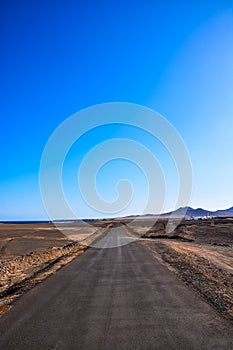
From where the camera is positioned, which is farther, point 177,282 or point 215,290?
point 177,282

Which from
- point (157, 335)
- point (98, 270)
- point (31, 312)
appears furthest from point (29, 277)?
point (157, 335)

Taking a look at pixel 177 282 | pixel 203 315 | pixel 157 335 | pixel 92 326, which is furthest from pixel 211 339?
pixel 177 282

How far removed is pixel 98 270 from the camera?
16031 mm

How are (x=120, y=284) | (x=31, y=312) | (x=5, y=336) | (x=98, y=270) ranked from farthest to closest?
(x=98, y=270) < (x=120, y=284) < (x=31, y=312) < (x=5, y=336)

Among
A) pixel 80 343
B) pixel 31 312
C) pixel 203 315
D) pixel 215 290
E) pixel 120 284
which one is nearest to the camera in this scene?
pixel 80 343

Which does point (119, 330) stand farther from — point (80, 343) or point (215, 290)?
point (215, 290)

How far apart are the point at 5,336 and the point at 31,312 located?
1.80 meters

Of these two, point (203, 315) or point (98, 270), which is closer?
point (203, 315)

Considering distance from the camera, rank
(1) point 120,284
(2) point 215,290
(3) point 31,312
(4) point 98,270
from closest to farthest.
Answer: (3) point 31,312 → (2) point 215,290 → (1) point 120,284 → (4) point 98,270

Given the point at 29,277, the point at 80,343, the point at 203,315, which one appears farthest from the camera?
the point at 29,277

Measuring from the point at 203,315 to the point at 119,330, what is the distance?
2.34 m

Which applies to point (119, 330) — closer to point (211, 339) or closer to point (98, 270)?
point (211, 339)

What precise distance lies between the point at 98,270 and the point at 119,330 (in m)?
9.13

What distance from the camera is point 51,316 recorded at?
825 cm
